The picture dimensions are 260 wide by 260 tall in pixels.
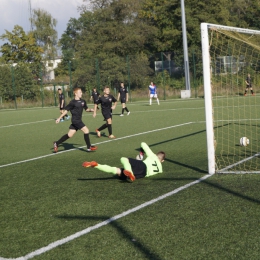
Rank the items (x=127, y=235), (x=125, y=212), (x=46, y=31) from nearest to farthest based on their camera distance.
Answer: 1. (x=127, y=235)
2. (x=125, y=212)
3. (x=46, y=31)

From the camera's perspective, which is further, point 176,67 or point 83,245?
point 176,67

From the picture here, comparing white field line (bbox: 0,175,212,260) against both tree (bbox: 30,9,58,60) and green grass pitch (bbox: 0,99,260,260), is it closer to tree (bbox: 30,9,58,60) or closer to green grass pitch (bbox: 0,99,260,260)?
green grass pitch (bbox: 0,99,260,260)

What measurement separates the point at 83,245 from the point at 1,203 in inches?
107

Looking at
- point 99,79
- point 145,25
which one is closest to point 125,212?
point 99,79

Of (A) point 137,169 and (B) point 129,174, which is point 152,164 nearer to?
(A) point 137,169

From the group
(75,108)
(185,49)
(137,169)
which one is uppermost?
(185,49)

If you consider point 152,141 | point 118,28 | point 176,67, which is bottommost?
point 152,141

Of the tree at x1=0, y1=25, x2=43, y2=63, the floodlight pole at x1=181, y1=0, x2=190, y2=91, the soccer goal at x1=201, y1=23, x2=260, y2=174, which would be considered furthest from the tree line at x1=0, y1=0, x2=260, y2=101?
the soccer goal at x1=201, y1=23, x2=260, y2=174

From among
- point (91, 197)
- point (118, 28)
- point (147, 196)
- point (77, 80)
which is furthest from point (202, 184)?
point (118, 28)

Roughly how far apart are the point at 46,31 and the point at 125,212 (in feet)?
276

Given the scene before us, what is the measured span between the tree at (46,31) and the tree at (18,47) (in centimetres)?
1532

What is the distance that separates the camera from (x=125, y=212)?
6.62m

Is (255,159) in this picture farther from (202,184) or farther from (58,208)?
(58,208)

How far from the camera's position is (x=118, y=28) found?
59188 millimetres
